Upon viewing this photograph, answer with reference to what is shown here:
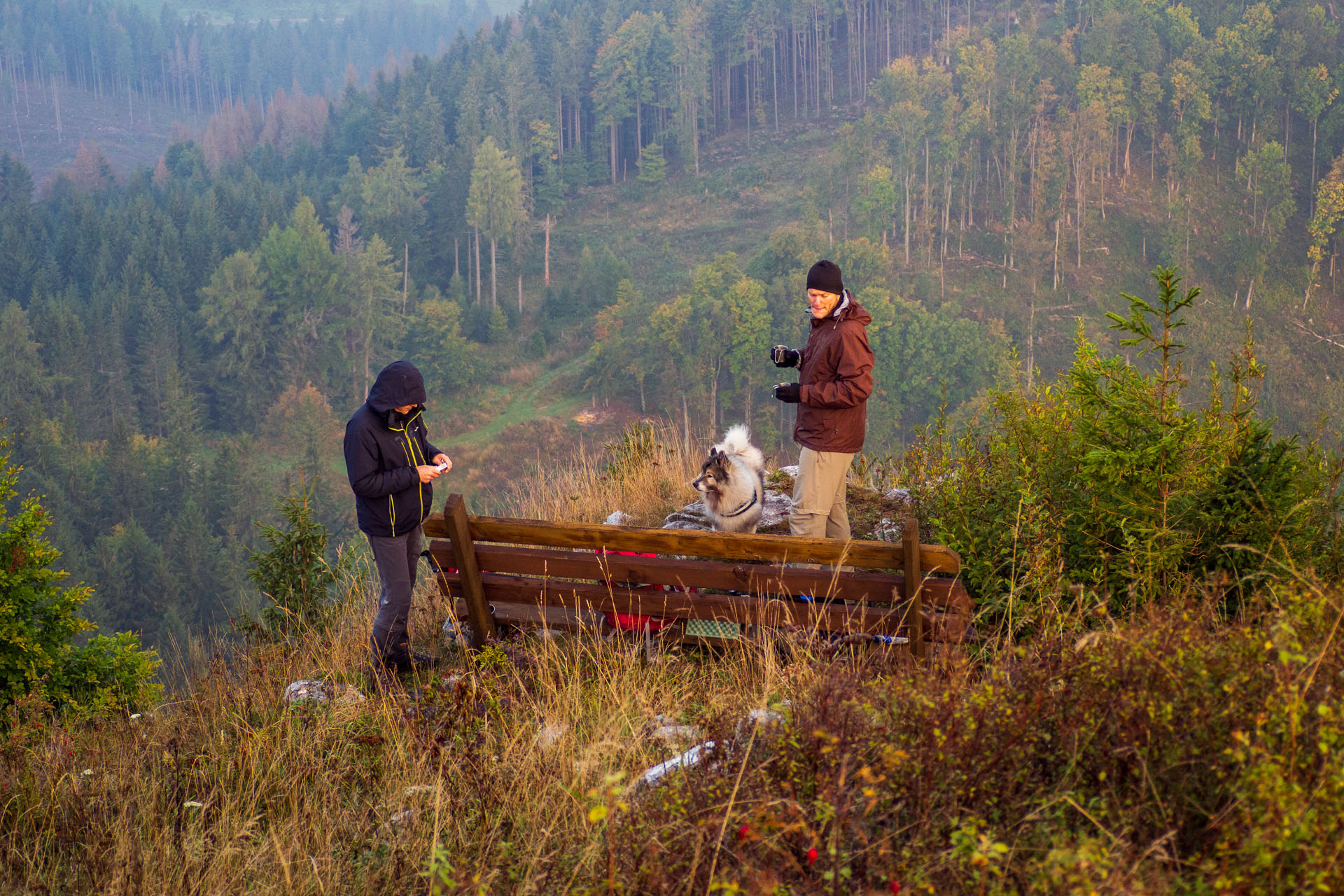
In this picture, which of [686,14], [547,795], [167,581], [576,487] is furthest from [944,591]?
[686,14]

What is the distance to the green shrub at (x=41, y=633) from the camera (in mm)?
7098

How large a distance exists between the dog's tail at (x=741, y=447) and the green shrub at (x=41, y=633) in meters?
4.44

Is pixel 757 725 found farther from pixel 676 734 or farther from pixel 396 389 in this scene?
pixel 396 389

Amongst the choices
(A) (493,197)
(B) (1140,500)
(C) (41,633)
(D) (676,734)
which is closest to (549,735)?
(D) (676,734)

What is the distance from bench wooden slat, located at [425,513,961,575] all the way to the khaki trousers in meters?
1.37

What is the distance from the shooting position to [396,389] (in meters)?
4.75

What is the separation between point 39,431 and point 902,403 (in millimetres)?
50524

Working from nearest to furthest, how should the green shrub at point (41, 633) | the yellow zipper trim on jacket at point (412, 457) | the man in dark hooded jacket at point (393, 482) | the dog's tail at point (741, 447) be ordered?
the man in dark hooded jacket at point (393, 482), the yellow zipper trim on jacket at point (412, 457), the dog's tail at point (741, 447), the green shrub at point (41, 633)

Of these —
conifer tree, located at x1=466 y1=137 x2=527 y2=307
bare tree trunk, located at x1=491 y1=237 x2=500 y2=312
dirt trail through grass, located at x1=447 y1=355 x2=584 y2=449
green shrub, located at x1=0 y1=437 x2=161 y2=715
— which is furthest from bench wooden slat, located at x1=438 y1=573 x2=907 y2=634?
conifer tree, located at x1=466 y1=137 x2=527 y2=307

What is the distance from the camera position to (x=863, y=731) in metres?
2.46

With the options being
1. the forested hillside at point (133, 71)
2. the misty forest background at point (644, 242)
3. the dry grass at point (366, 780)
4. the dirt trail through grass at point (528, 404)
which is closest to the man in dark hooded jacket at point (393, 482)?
the dry grass at point (366, 780)

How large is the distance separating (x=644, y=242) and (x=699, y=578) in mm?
76147

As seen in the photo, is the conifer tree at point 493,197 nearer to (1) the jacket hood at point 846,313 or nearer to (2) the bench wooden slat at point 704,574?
(1) the jacket hood at point 846,313

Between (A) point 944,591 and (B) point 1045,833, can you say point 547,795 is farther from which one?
(A) point 944,591
